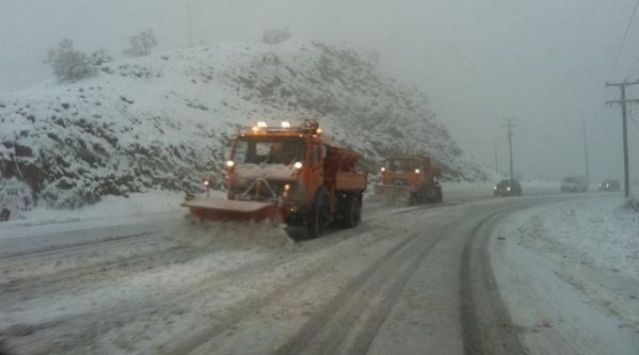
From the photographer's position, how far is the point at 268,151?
54.5 feet

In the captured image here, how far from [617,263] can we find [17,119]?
22.9m

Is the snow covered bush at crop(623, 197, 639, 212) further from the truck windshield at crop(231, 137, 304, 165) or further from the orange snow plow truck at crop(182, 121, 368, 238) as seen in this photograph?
the truck windshield at crop(231, 137, 304, 165)

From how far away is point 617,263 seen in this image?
506 inches

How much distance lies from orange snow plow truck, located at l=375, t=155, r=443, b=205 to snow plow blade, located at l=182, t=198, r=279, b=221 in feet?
67.0

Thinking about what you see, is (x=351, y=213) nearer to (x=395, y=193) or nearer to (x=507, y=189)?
(x=395, y=193)

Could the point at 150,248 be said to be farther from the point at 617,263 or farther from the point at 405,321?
the point at 617,263

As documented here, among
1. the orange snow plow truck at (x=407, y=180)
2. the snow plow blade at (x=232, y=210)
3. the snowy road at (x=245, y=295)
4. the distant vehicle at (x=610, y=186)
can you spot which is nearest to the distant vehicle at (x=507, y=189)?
the orange snow plow truck at (x=407, y=180)

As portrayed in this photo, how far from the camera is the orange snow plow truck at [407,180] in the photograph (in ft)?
113

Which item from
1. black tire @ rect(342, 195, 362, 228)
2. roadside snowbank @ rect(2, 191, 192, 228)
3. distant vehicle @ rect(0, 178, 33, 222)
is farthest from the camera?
distant vehicle @ rect(0, 178, 33, 222)

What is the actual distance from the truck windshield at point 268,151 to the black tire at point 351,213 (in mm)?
4182

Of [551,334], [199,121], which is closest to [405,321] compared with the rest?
[551,334]

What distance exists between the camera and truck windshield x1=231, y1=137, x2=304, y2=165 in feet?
53.9

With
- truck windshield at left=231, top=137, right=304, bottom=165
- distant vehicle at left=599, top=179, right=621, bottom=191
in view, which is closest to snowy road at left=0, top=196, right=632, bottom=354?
truck windshield at left=231, top=137, right=304, bottom=165

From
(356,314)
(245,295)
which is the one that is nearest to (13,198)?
(245,295)
